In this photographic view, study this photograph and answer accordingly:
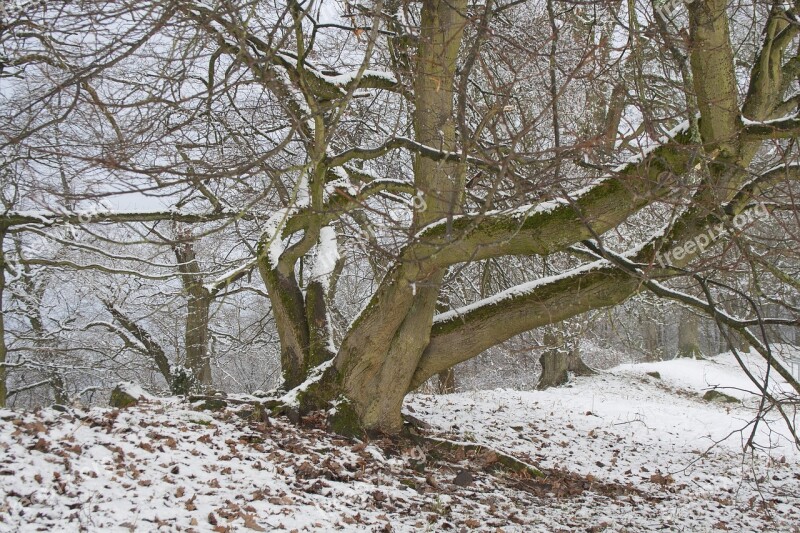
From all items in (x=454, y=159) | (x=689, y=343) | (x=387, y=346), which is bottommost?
(x=689, y=343)

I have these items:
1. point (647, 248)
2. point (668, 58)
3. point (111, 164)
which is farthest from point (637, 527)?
point (111, 164)

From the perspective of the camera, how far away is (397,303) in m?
5.19

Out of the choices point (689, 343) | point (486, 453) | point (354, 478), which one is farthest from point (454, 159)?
point (689, 343)

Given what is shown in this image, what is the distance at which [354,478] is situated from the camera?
442cm

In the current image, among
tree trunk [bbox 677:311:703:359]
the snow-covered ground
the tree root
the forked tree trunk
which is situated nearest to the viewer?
the snow-covered ground

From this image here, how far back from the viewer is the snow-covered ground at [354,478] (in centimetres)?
328

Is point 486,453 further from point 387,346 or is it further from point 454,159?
point 454,159

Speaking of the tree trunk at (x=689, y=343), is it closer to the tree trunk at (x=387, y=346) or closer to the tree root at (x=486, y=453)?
the tree root at (x=486, y=453)

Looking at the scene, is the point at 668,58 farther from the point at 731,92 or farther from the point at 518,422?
the point at 518,422

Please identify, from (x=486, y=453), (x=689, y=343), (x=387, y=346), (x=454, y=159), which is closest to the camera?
(x=454, y=159)

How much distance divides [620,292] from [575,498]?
1816 mm

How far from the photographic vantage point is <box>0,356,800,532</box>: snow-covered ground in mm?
3279

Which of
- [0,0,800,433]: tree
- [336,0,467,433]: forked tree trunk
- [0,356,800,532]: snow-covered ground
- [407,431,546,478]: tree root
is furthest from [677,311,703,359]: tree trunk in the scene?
[336,0,467,433]: forked tree trunk

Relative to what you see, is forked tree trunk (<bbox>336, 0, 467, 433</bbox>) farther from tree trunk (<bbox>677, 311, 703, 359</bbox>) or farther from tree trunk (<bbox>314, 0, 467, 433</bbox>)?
tree trunk (<bbox>677, 311, 703, 359</bbox>)
